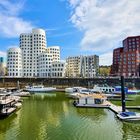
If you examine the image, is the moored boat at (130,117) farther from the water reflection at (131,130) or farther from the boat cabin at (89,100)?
the boat cabin at (89,100)

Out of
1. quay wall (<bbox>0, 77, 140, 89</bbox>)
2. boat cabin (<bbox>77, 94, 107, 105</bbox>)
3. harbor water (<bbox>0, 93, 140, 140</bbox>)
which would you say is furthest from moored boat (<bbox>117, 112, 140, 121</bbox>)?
quay wall (<bbox>0, 77, 140, 89</bbox>)

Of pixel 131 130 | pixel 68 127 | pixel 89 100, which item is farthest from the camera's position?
pixel 89 100

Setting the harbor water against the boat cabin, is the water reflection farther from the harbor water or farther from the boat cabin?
the boat cabin

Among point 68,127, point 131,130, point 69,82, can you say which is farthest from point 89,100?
point 69,82

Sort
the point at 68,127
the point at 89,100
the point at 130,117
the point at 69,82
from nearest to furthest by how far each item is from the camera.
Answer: the point at 68,127, the point at 130,117, the point at 89,100, the point at 69,82

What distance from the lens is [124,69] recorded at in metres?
197

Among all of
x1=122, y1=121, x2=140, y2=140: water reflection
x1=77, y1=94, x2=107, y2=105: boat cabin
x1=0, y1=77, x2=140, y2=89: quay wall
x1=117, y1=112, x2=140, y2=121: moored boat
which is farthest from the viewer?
x1=0, y1=77, x2=140, y2=89: quay wall

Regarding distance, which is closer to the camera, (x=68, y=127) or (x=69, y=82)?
(x=68, y=127)

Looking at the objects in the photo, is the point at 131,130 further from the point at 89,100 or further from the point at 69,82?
the point at 69,82

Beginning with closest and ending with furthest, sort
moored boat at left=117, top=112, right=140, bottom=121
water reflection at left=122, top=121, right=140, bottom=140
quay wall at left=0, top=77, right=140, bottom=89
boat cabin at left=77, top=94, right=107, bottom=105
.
Result: 1. water reflection at left=122, top=121, right=140, bottom=140
2. moored boat at left=117, top=112, right=140, bottom=121
3. boat cabin at left=77, top=94, right=107, bottom=105
4. quay wall at left=0, top=77, right=140, bottom=89

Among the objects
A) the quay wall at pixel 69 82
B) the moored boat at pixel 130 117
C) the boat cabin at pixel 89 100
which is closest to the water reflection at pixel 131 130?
the moored boat at pixel 130 117

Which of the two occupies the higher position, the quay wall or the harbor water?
the quay wall

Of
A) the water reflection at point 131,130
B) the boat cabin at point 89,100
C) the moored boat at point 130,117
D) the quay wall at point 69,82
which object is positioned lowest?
the water reflection at point 131,130

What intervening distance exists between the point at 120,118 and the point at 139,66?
15307cm
